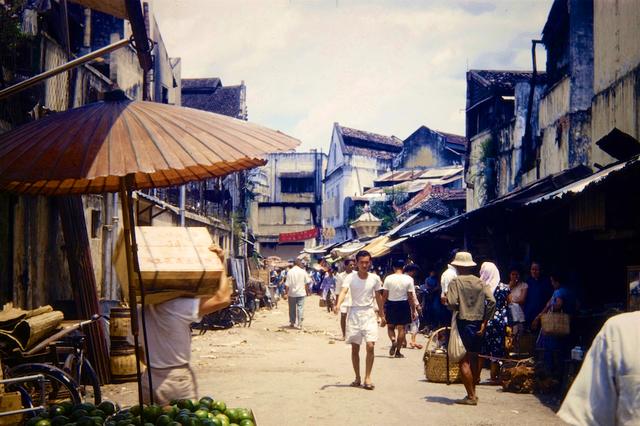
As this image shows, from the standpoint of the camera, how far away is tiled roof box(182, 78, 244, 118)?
47.2 m

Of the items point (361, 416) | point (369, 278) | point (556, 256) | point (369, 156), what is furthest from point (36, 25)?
point (369, 156)

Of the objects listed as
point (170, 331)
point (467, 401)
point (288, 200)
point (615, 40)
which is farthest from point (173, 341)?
point (288, 200)

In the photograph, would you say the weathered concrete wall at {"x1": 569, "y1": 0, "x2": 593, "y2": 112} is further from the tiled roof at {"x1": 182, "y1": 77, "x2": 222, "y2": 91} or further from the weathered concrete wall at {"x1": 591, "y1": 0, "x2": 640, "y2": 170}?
the tiled roof at {"x1": 182, "y1": 77, "x2": 222, "y2": 91}

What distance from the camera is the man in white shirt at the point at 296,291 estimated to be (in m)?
20.7

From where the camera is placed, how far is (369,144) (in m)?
58.1

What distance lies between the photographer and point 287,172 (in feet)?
223

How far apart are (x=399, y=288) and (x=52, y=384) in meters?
8.37

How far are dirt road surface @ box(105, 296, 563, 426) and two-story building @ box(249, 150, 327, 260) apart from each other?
160 ft

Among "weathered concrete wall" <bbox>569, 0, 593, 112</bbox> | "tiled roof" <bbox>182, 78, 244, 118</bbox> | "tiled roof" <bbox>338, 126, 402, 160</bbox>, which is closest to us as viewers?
"weathered concrete wall" <bbox>569, 0, 593, 112</bbox>

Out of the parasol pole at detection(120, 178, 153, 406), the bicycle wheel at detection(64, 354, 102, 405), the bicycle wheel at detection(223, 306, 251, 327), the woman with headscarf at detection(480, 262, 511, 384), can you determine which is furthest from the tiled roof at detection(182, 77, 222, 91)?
the parasol pole at detection(120, 178, 153, 406)

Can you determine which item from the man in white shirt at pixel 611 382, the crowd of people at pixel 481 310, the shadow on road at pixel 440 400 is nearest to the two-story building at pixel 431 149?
the crowd of people at pixel 481 310

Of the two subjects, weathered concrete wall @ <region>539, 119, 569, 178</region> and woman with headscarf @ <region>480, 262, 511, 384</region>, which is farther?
weathered concrete wall @ <region>539, 119, 569, 178</region>

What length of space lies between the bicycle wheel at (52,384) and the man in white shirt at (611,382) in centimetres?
573

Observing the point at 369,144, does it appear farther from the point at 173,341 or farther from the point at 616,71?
the point at 173,341
